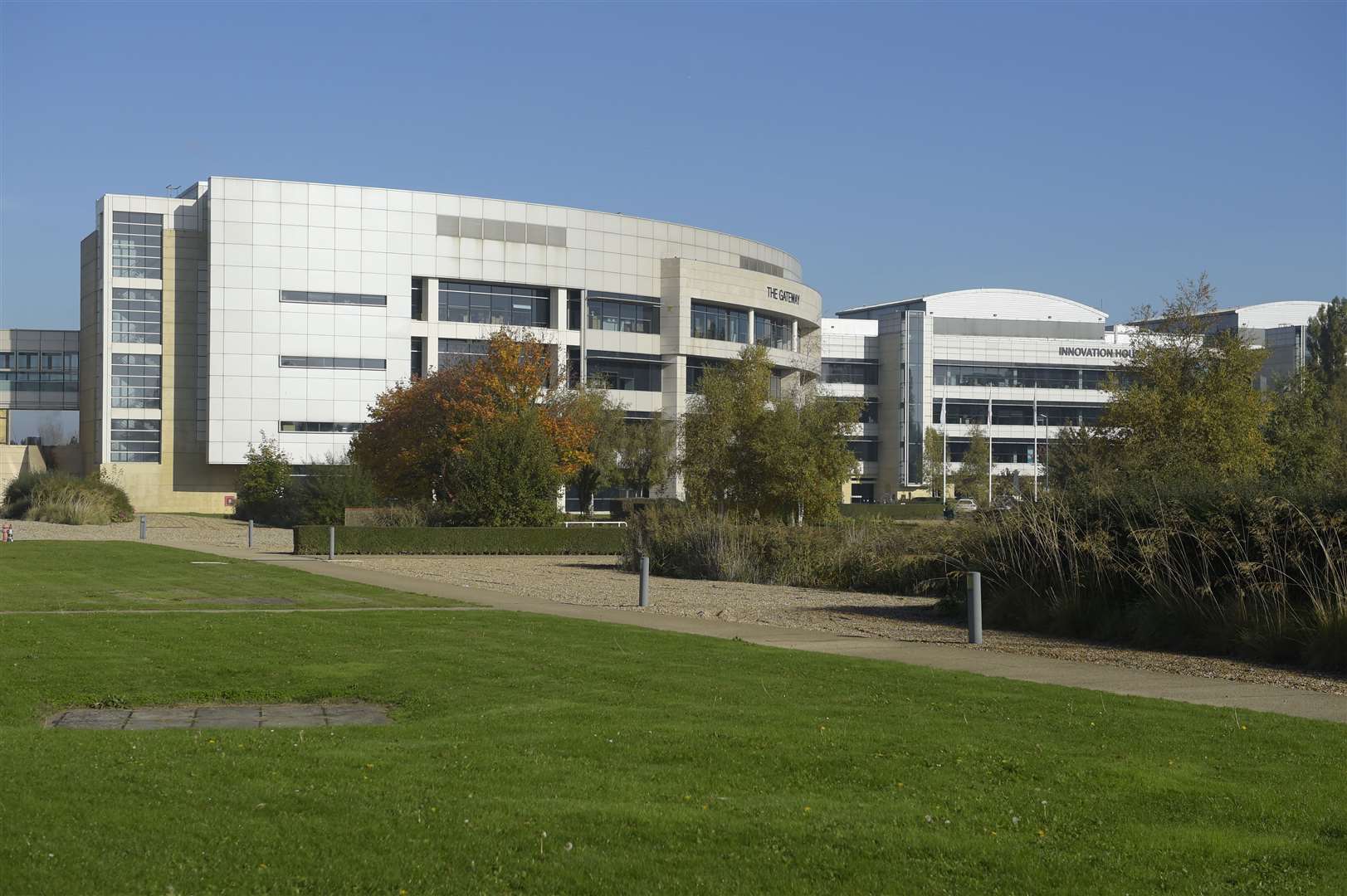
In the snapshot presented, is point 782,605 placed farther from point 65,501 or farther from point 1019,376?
point 1019,376

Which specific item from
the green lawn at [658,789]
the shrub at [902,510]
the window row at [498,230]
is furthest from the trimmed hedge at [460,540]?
the window row at [498,230]

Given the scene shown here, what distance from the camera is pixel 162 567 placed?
30.4 metres

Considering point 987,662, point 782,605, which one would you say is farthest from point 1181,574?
point 782,605

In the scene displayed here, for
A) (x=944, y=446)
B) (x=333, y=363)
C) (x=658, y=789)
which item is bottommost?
(x=658, y=789)

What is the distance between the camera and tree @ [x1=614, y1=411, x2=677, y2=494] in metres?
71.4

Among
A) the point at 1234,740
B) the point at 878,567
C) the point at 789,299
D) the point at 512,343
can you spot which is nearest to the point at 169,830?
the point at 1234,740

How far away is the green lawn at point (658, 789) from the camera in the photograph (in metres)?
6.32

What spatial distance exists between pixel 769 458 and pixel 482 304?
137ft

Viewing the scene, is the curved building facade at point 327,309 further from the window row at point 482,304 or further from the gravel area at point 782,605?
the gravel area at point 782,605

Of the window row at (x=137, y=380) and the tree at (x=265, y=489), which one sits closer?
the tree at (x=265, y=489)

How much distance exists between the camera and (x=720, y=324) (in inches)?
3469

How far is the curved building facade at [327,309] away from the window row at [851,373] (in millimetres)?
31524

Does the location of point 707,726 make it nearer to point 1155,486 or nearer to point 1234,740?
point 1234,740

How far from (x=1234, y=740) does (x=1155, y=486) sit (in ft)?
35.6
